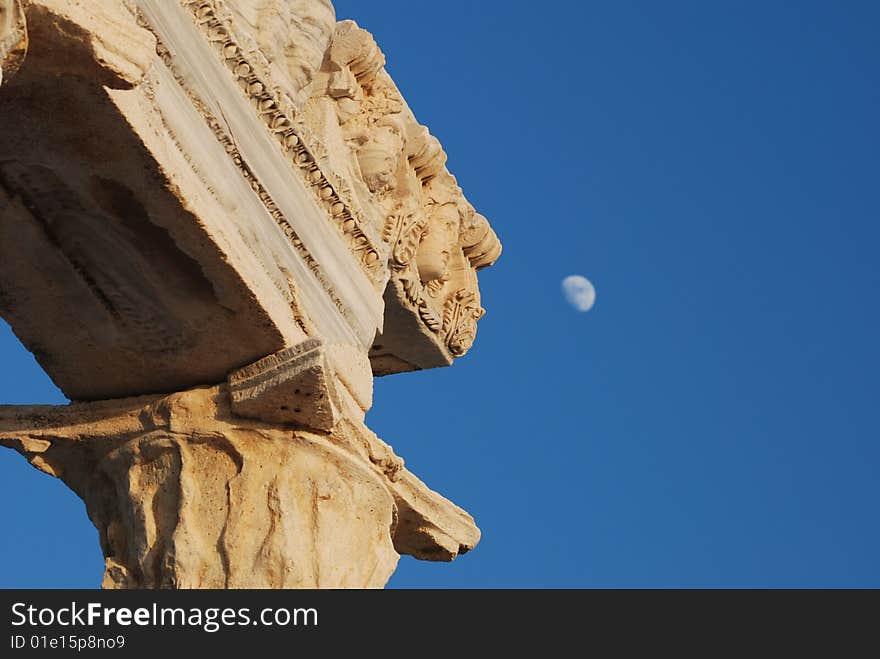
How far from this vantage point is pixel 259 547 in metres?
6.91

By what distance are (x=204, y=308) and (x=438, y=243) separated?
8.40 feet

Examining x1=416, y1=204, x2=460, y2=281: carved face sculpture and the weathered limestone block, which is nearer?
the weathered limestone block

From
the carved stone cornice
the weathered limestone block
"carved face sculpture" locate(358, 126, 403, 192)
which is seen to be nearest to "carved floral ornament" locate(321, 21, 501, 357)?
"carved face sculpture" locate(358, 126, 403, 192)

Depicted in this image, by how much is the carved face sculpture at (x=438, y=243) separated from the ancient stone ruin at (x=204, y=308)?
3.21 feet

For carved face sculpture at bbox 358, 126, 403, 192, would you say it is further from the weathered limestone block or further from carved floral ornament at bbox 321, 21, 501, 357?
the weathered limestone block

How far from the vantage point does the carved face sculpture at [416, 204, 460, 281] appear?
920 cm

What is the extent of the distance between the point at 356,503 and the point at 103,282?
57.1 inches

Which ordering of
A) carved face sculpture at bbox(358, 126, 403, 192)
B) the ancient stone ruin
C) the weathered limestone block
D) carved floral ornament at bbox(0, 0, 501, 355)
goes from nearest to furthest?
the ancient stone ruin, the weathered limestone block, carved floral ornament at bbox(0, 0, 501, 355), carved face sculpture at bbox(358, 126, 403, 192)

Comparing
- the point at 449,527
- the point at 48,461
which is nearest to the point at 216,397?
the point at 48,461

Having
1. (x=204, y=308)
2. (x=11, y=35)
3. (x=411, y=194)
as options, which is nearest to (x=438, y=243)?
(x=411, y=194)

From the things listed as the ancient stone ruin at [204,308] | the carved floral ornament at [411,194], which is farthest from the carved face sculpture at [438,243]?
the ancient stone ruin at [204,308]

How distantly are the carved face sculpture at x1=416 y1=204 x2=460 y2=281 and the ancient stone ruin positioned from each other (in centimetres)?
98

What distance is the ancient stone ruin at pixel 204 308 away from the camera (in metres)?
6.54

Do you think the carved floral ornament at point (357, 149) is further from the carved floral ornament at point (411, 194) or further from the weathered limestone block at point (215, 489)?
the weathered limestone block at point (215, 489)
